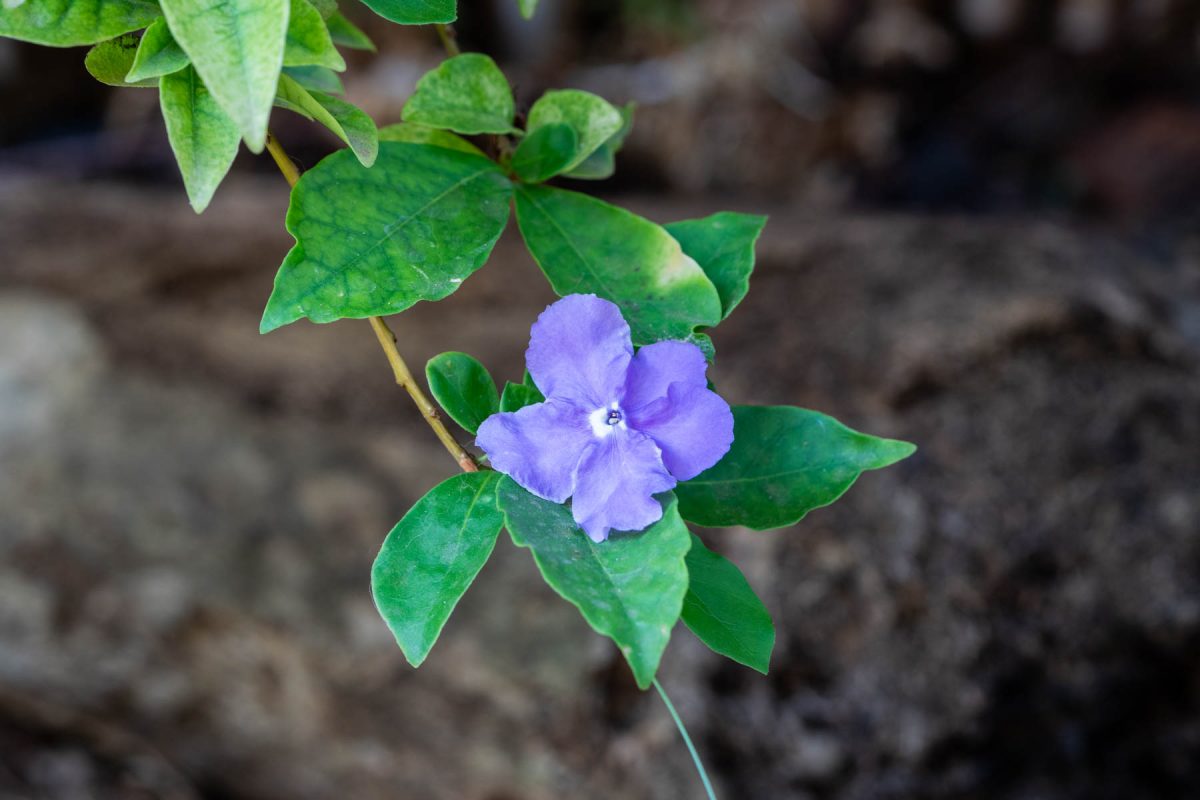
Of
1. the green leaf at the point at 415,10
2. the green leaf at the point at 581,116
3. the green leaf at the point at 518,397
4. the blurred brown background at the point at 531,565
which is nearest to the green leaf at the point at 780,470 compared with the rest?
the green leaf at the point at 518,397

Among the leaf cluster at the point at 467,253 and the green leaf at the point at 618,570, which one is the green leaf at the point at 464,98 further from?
the green leaf at the point at 618,570

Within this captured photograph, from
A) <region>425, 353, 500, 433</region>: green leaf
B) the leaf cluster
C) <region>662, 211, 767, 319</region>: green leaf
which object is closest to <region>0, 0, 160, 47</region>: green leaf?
the leaf cluster

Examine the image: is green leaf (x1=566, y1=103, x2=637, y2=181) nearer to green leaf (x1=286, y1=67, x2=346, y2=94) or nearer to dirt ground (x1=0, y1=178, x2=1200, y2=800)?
green leaf (x1=286, y1=67, x2=346, y2=94)

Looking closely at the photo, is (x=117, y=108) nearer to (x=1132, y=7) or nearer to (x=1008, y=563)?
(x=1008, y=563)

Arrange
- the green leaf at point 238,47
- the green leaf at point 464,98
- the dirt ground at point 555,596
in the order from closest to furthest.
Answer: the green leaf at point 238,47 → the green leaf at point 464,98 → the dirt ground at point 555,596

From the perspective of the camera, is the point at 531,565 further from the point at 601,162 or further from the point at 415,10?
the point at 415,10

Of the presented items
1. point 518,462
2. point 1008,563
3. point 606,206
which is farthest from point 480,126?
point 1008,563
